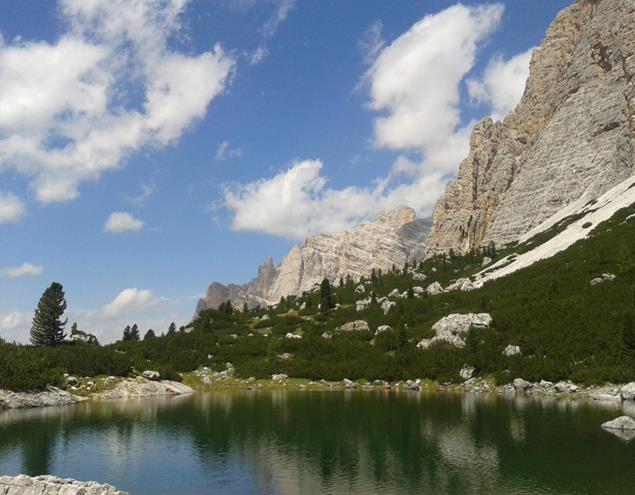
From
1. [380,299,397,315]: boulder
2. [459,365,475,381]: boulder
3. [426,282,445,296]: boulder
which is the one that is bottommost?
[459,365,475,381]: boulder

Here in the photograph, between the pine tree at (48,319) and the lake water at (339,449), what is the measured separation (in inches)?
2276

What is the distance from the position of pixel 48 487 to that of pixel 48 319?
108469 millimetres

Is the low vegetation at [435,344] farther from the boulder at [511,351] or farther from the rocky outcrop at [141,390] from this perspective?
the rocky outcrop at [141,390]

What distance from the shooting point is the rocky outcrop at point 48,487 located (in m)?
28.1

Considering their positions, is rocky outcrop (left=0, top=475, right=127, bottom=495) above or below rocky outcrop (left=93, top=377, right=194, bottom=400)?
below

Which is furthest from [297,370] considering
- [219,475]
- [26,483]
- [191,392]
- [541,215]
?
[541,215]

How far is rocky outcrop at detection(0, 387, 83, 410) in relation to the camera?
7900 cm

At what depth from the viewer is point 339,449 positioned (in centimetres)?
4447

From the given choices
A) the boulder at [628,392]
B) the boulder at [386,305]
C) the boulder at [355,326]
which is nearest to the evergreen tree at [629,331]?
the boulder at [628,392]

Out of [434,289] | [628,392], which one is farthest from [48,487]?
[434,289]

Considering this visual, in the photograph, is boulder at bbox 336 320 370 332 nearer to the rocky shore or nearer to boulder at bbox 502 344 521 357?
the rocky shore

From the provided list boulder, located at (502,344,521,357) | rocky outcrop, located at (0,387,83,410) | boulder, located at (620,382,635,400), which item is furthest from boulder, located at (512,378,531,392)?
rocky outcrop, located at (0,387,83,410)

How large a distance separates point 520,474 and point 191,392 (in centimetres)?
8356

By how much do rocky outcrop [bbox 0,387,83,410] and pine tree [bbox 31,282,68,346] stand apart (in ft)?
138
